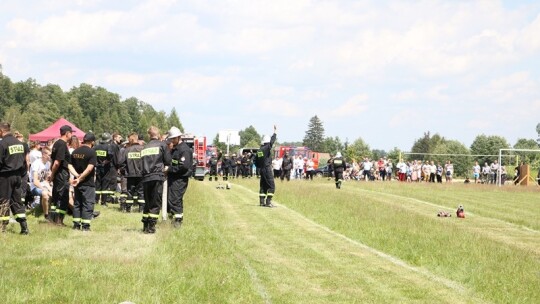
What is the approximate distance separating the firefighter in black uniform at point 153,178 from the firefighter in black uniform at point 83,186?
1.09 metres

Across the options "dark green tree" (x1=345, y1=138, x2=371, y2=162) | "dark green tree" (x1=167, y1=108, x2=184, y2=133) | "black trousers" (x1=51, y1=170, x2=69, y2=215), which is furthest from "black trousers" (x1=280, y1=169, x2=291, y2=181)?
"dark green tree" (x1=167, y1=108, x2=184, y2=133)

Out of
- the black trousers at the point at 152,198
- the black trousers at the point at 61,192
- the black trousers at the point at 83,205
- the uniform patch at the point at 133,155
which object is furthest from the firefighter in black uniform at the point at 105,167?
the black trousers at the point at 152,198

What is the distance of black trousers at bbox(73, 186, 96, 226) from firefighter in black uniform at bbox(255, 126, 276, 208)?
7.60 meters

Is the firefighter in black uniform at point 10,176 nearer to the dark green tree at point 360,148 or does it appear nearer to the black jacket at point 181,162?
the black jacket at point 181,162

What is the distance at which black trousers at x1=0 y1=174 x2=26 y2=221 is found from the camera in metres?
13.1

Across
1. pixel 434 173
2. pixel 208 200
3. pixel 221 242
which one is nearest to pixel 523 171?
pixel 434 173

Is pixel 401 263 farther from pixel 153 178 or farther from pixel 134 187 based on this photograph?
pixel 134 187

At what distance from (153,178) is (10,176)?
A: 266 centimetres

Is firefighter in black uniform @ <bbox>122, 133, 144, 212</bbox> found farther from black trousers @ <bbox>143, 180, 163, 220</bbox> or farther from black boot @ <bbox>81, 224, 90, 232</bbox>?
black boot @ <bbox>81, 224, 90, 232</bbox>

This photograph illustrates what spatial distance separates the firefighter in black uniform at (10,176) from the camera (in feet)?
43.2

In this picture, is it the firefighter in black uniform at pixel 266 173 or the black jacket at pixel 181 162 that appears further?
the firefighter in black uniform at pixel 266 173

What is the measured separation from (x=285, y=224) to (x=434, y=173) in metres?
36.9

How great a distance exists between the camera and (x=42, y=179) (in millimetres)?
16953

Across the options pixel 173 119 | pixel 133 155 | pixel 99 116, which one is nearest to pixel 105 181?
pixel 133 155
